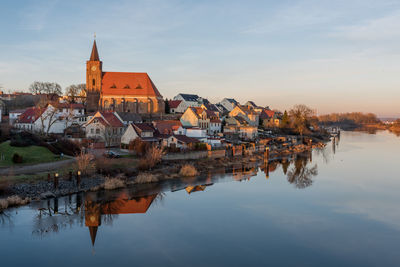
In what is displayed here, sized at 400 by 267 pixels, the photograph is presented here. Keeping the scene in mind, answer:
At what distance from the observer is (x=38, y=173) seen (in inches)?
926

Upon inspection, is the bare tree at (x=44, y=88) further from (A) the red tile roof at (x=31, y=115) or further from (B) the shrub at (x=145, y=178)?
(B) the shrub at (x=145, y=178)

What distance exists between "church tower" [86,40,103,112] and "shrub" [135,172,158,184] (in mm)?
39131

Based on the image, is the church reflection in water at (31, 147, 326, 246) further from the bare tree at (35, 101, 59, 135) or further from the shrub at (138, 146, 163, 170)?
the bare tree at (35, 101, 59, 135)

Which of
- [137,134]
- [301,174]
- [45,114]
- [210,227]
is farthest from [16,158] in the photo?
[301,174]

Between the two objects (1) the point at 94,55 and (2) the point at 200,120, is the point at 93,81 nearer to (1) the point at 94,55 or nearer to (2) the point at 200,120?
→ (1) the point at 94,55

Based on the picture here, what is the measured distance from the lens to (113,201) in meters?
21.7

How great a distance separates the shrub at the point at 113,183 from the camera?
2394 cm

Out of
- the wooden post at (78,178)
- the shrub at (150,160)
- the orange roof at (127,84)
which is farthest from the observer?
the orange roof at (127,84)

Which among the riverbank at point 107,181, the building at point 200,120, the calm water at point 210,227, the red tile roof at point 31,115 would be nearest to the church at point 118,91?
the building at point 200,120

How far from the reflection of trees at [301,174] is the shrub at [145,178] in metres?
12.5

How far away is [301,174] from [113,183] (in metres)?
19.7

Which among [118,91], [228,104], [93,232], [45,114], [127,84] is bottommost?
[93,232]

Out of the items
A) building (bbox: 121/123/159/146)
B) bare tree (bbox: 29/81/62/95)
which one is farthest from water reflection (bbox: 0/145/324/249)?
bare tree (bbox: 29/81/62/95)

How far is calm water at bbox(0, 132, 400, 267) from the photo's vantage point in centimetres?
1436
